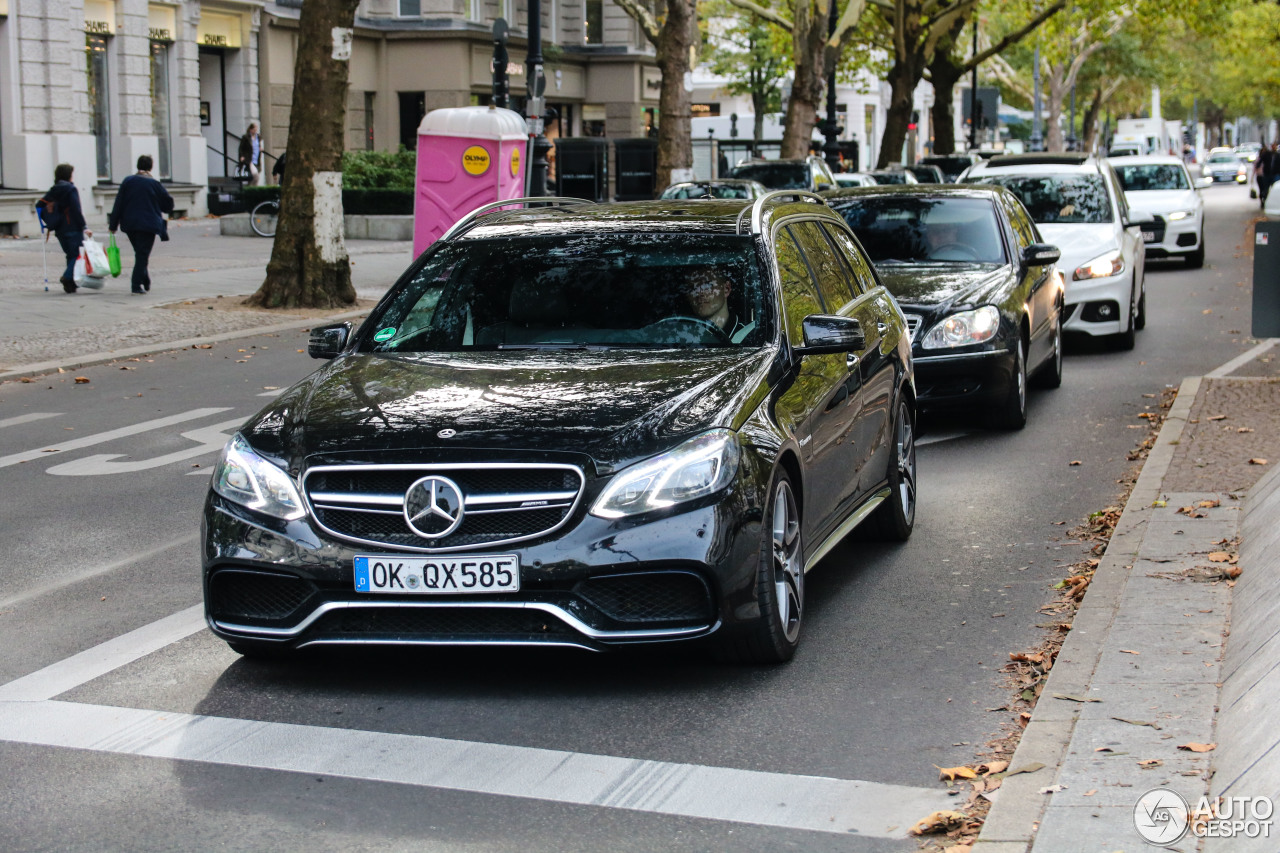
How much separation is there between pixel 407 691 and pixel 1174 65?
294ft

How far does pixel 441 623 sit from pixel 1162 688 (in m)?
2.21

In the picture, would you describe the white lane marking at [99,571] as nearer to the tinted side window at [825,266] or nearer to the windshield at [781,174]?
the tinted side window at [825,266]

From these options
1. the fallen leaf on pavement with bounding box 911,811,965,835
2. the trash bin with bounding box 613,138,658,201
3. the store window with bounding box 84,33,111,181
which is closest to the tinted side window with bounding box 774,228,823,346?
the fallen leaf on pavement with bounding box 911,811,965,835

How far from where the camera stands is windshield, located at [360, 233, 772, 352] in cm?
655

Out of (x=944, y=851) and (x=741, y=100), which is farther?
(x=741, y=100)

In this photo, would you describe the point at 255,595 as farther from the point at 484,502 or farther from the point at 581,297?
the point at 581,297

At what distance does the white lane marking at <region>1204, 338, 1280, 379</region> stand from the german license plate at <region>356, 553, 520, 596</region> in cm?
899

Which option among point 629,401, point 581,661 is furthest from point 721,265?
point 581,661

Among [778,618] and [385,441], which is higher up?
[385,441]

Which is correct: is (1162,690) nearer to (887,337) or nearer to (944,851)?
(944,851)

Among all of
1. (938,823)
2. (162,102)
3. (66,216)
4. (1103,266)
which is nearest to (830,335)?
(938,823)

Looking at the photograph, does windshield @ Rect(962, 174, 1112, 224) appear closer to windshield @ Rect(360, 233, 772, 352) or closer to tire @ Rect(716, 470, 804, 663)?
windshield @ Rect(360, 233, 772, 352)

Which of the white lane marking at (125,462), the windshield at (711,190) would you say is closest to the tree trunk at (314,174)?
the windshield at (711,190)

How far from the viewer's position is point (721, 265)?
670 cm
